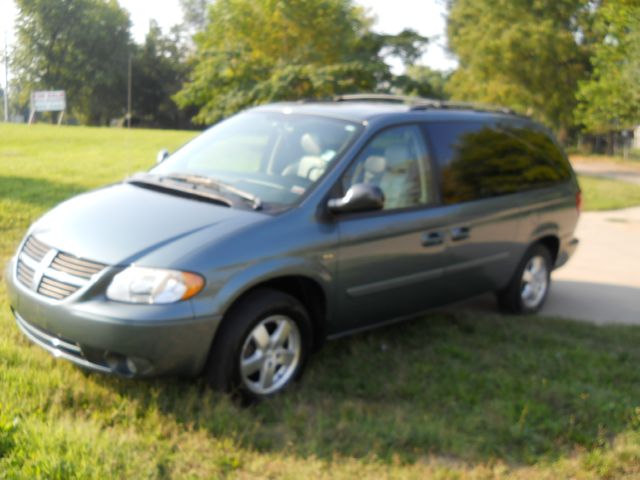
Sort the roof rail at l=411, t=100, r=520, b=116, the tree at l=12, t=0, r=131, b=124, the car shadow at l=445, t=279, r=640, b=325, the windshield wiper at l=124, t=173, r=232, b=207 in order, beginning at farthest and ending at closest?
the tree at l=12, t=0, r=131, b=124 < the car shadow at l=445, t=279, r=640, b=325 < the roof rail at l=411, t=100, r=520, b=116 < the windshield wiper at l=124, t=173, r=232, b=207

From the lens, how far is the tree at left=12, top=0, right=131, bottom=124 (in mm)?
31734

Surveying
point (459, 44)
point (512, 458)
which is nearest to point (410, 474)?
point (512, 458)

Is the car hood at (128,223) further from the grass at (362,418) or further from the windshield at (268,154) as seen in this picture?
the grass at (362,418)

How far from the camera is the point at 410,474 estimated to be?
12.2 feet

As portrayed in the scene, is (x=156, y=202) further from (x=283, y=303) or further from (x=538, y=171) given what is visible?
(x=538, y=171)

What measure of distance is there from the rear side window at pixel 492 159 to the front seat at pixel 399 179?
298 millimetres

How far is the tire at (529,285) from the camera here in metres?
6.74

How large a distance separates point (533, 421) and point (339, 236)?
1.54m

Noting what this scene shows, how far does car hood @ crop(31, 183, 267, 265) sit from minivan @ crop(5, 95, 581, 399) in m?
0.01

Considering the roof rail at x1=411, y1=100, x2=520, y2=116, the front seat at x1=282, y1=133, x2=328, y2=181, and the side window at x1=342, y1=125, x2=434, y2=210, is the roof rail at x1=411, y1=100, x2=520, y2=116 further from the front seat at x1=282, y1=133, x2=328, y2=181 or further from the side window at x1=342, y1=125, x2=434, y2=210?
the front seat at x1=282, y1=133, x2=328, y2=181

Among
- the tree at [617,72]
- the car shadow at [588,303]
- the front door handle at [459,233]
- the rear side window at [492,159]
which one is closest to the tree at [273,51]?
the tree at [617,72]

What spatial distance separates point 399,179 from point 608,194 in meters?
14.9

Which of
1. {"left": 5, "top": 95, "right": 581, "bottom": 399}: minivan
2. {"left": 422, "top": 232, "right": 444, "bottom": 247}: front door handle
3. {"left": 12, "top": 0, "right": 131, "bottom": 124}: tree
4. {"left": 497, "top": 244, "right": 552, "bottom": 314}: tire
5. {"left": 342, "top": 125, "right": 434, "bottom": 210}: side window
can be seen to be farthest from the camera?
{"left": 12, "top": 0, "right": 131, "bottom": 124}: tree

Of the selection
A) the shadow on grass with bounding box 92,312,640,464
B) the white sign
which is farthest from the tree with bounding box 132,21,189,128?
the shadow on grass with bounding box 92,312,640,464
